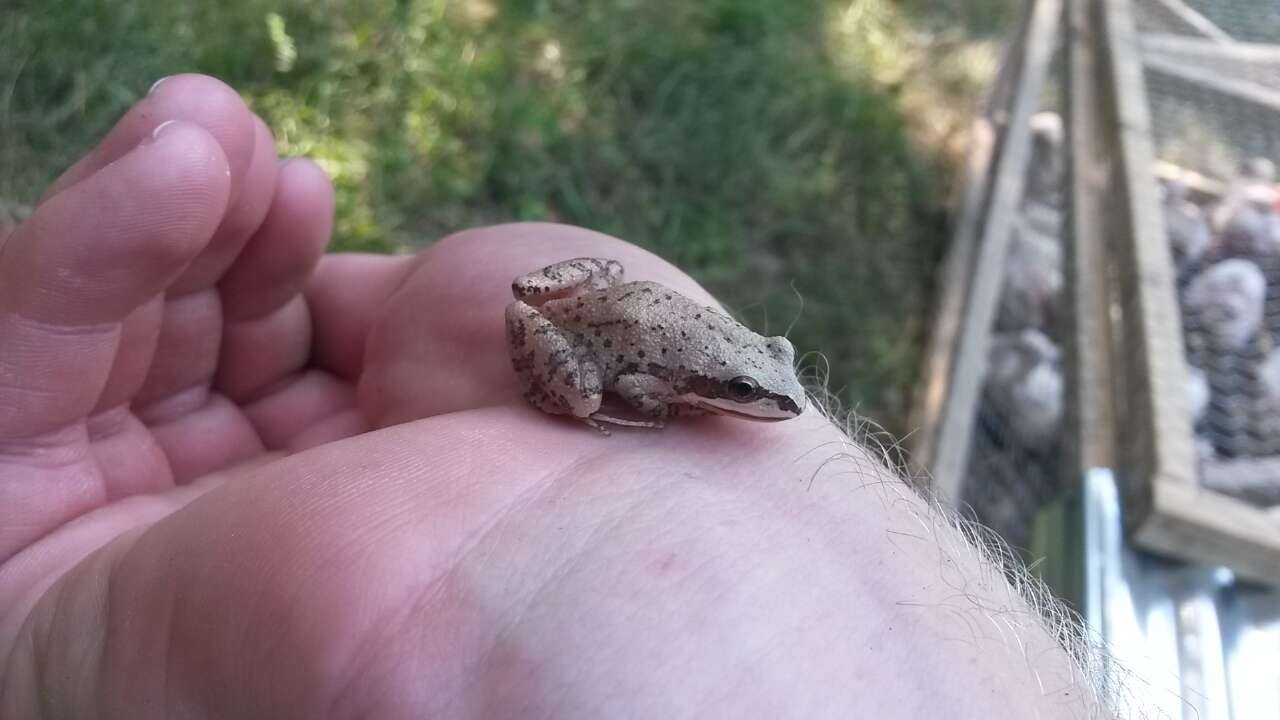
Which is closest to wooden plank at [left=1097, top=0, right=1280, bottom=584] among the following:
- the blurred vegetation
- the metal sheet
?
the metal sheet

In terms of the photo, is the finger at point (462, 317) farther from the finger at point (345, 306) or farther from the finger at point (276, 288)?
the finger at point (276, 288)

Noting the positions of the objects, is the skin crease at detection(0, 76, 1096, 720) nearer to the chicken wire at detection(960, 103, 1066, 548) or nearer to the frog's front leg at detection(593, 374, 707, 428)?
the frog's front leg at detection(593, 374, 707, 428)

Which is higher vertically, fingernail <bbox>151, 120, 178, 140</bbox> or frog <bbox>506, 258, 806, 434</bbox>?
fingernail <bbox>151, 120, 178, 140</bbox>

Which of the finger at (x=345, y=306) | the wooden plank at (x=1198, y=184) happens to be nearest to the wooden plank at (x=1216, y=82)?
the wooden plank at (x=1198, y=184)

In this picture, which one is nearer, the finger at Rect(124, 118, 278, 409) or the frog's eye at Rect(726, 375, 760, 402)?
the frog's eye at Rect(726, 375, 760, 402)

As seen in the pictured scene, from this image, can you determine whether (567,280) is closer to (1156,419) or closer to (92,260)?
(92,260)

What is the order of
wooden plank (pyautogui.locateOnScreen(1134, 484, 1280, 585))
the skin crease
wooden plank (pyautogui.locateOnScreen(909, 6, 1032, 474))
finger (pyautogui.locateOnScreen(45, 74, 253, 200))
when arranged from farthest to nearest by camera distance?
wooden plank (pyautogui.locateOnScreen(909, 6, 1032, 474)) < wooden plank (pyautogui.locateOnScreen(1134, 484, 1280, 585)) < finger (pyautogui.locateOnScreen(45, 74, 253, 200)) < the skin crease

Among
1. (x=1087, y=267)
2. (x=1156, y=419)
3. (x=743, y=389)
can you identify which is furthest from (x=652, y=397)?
(x=1087, y=267)
